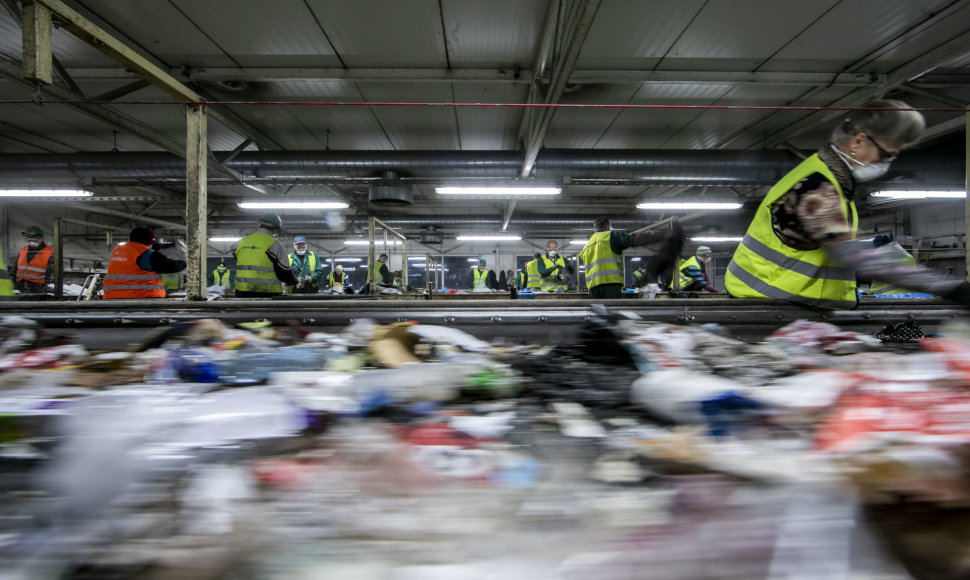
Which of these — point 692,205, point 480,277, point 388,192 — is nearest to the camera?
point 388,192

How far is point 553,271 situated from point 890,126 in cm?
638

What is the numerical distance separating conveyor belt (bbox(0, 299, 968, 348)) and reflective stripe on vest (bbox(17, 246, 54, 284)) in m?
6.54

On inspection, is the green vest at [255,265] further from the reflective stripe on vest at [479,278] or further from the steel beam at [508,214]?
the reflective stripe on vest at [479,278]

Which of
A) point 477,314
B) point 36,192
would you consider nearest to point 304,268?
point 36,192

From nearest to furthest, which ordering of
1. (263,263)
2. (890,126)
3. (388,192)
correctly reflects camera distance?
1. (890,126)
2. (263,263)
3. (388,192)

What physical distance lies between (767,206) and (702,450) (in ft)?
6.14

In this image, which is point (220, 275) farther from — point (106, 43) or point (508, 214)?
point (106, 43)

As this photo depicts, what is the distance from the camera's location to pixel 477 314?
1.81 meters

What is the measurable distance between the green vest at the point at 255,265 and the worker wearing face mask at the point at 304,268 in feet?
8.16

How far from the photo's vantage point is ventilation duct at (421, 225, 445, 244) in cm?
1259

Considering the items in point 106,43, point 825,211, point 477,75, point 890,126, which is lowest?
point 825,211

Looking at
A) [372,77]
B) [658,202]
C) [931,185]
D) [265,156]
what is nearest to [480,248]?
[658,202]

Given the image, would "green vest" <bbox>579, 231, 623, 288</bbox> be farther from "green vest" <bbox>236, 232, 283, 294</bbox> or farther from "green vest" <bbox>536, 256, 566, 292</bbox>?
"green vest" <bbox>236, 232, 283, 294</bbox>

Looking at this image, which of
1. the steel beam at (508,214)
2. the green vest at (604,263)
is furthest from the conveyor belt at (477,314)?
the steel beam at (508,214)
